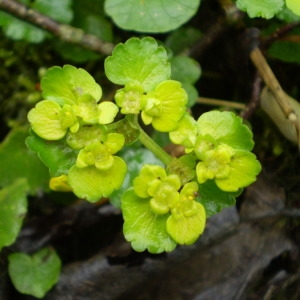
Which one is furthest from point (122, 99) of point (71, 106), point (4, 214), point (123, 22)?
point (4, 214)

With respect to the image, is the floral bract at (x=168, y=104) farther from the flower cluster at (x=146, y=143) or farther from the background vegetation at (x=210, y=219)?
the background vegetation at (x=210, y=219)

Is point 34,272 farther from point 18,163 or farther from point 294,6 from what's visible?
point 294,6

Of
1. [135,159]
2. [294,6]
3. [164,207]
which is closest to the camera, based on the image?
[164,207]

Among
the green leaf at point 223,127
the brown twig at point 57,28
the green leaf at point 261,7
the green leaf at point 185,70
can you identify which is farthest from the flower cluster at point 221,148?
the brown twig at point 57,28

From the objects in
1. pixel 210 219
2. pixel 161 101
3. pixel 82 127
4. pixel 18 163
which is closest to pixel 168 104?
pixel 161 101

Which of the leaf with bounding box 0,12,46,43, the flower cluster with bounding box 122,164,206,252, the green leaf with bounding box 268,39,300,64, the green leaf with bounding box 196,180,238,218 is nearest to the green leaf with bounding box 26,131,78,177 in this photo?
the flower cluster with bounding box 122,164,206,252

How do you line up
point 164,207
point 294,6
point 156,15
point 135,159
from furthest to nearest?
1. point 135,159
2. point 156,15
3. point 294,6
4. point 164,207

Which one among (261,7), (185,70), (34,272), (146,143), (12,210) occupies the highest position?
(261,7)
